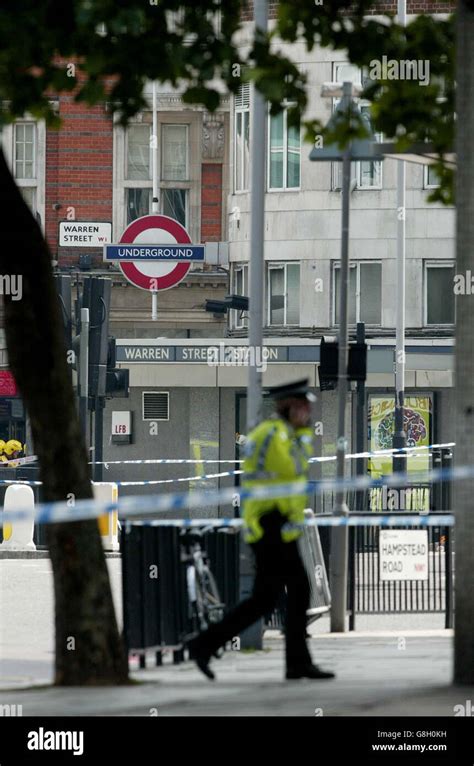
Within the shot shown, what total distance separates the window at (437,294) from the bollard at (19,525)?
45.3ft

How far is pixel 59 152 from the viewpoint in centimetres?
3869

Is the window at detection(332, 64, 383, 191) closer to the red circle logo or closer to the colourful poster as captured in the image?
the red circle logo

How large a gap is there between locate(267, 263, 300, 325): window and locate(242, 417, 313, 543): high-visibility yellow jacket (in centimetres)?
2606

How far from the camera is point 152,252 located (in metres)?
31.8

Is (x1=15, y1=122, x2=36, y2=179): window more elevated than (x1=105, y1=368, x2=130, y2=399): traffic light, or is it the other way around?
(x1=15, y1=122, x2=36, y2=179): window

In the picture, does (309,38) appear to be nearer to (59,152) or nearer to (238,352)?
(238,352)

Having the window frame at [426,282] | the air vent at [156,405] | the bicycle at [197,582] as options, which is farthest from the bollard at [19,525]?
the window frame at [426,282]

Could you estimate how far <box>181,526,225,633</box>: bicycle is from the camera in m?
11.4

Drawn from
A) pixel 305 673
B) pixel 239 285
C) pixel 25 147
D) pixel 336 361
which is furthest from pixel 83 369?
pixel 25 147

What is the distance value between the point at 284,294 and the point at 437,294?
3.32 metres

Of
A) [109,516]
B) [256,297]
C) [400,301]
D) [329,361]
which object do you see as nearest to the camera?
[256,297]

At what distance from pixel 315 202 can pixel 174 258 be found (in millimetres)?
5759
